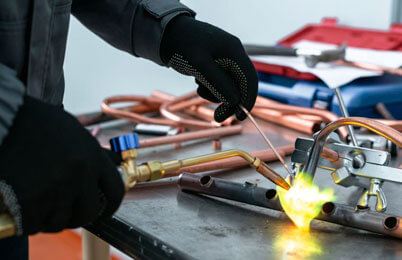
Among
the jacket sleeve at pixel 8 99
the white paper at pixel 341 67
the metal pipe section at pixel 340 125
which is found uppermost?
the jacket sleeve at pixel 8 99

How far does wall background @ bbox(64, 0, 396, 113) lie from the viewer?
187 centimetres

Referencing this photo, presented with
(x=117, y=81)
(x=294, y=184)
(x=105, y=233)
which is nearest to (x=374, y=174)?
(x=294, y=184)

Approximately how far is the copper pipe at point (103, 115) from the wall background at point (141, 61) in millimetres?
668

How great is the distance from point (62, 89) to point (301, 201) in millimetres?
381

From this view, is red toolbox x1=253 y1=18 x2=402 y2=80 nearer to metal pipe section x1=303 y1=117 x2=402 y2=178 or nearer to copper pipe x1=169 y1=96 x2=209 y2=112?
copper pipe x1=169 y1=96 x2=209 y2=112

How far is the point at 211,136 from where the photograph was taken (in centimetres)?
107

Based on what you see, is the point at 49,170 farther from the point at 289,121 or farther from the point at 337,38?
the point at 337,38

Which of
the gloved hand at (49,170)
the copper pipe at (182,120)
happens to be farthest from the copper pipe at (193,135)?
the gloved hand at (49,170)

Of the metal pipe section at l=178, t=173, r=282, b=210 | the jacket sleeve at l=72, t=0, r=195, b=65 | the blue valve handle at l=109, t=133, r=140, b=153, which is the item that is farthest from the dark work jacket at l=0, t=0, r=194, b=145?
the metal pipe section at l=178, t=173, r=282, b=210

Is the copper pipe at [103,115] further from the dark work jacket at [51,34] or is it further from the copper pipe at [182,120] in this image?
the dark work jacket at [51,34]

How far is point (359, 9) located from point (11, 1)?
3.73 ft

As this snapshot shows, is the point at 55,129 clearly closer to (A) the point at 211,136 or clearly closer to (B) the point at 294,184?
(B) the point at 294,184

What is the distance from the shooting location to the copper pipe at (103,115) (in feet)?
3.90

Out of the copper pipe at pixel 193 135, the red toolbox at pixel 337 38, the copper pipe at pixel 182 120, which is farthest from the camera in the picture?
the red toolbox at pixel 337 38
